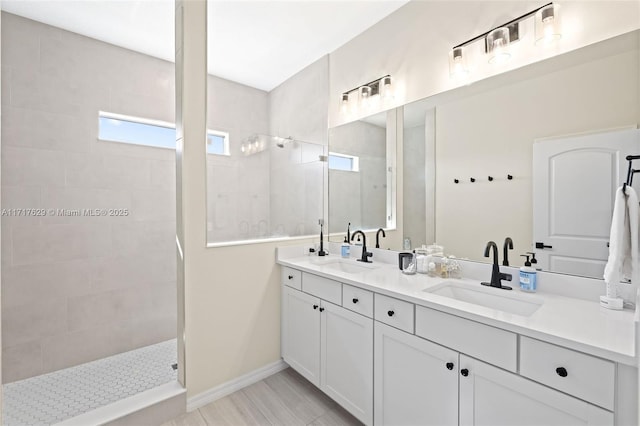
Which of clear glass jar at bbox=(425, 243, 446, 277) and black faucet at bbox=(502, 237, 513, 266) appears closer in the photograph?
black faucet at bbox=(502, 237, 513, 266)

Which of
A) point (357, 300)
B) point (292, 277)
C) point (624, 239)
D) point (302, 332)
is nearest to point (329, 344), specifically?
point (302, 332)

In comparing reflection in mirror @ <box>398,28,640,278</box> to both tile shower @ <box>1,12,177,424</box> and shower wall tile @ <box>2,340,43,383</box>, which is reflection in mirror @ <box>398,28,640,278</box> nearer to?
tile shower @ <box>1,12,177,424</box>

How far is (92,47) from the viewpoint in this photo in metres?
2.58

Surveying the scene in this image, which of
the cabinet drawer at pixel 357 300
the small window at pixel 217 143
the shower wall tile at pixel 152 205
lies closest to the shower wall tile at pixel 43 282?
the shower wall tile at pixel 152 205

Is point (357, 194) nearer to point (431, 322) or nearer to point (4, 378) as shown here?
point (431, 322)

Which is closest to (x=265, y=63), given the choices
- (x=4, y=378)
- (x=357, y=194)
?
(x=357, y=194)

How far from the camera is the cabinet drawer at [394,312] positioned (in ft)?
4.69

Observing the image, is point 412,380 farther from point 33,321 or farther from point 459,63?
point 33,321

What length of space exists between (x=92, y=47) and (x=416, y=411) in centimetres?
360

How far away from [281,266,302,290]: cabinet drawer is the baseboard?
656mm

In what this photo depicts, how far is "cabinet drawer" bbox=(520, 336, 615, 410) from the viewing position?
0.91 m

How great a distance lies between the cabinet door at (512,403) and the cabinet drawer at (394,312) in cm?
27

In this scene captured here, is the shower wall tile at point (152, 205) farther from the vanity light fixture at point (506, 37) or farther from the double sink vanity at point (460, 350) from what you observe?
the vanity light fixture at point (506, 37)

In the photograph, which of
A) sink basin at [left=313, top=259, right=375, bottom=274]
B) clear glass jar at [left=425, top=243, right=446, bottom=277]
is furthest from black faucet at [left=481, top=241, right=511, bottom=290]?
sink basin at [left=313, top=259, right=375, bottom=274]
